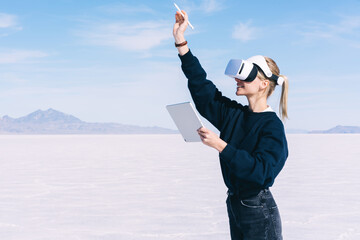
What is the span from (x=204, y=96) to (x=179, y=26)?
289 mm

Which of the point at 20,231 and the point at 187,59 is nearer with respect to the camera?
the point at 187,59

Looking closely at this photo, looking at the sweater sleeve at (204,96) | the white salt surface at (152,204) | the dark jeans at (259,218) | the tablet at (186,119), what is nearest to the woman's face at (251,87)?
the sweater sleeve at (204,96)

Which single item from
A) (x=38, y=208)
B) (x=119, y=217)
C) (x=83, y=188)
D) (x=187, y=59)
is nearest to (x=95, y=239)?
(x=119, y=217)

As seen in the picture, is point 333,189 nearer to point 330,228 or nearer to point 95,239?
point 330,228

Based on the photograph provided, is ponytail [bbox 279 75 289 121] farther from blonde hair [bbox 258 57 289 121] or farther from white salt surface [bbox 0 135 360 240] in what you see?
white salt surface [bbox 0 135 360 240]

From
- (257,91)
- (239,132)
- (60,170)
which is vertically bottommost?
(60,170)

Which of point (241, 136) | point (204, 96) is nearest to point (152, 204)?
point (204, 96)

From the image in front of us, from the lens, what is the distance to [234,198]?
68.7 inches

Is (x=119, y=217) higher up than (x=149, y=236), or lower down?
lower down

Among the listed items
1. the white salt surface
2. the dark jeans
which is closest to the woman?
the dark jeans

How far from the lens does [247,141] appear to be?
171cm

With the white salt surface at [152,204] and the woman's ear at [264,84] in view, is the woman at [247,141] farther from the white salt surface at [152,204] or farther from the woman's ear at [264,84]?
the white salt surface at [152,204]

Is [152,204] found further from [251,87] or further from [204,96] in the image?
[251,87]

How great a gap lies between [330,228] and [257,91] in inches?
92.3
